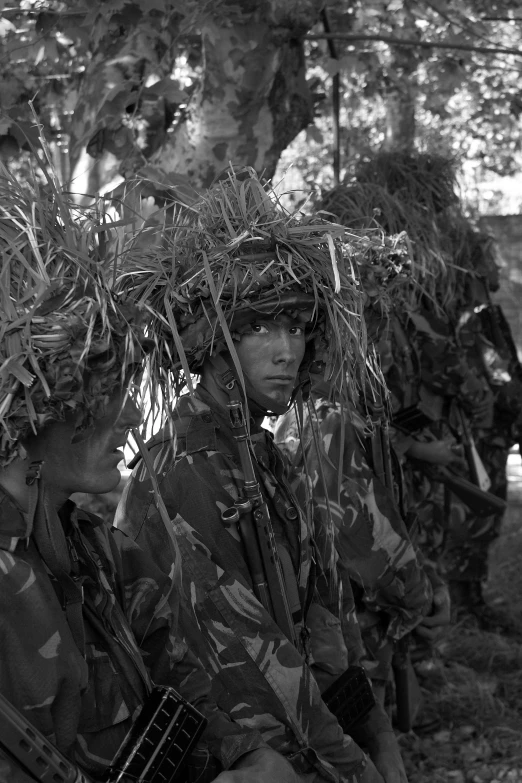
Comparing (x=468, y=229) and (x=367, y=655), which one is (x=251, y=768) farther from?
(x=468, y=229)

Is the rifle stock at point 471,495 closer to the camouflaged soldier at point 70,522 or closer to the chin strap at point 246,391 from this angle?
the chin strap at point 246,391

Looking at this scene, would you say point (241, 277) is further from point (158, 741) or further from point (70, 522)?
point (158, 741)

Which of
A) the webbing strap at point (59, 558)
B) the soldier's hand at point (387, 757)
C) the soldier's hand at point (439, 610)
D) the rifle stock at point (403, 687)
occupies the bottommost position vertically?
the rifle stock at point (403, 687)

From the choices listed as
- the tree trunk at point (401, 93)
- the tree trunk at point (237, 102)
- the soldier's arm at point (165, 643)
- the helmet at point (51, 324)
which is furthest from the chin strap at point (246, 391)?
the tree trunk at point (401, 93)

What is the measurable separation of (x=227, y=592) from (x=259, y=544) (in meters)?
0.17

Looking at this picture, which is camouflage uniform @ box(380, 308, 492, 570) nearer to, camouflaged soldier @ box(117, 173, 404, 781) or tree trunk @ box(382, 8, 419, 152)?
tree trunk @ box(382, 8, 419, 152)

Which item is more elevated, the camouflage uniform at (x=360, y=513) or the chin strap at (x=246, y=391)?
the chin strap at (x=246, y=391)

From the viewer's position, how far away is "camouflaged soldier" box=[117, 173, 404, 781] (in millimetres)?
2176

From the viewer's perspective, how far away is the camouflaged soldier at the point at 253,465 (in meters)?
2.18

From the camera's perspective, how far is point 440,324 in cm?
502

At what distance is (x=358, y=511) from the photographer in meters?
→ 3.22

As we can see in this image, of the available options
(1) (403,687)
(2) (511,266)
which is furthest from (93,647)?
(2) (511,266)

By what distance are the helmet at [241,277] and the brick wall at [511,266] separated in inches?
194

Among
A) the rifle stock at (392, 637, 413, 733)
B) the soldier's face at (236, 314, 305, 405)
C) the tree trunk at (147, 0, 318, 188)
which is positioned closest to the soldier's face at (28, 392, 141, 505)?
the soldier's face at (236, 314, 305, 405)
